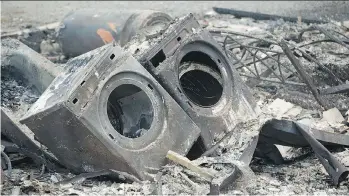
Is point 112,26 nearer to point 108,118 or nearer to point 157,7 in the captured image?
point 108,118

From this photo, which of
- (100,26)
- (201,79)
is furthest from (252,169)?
(100,26)

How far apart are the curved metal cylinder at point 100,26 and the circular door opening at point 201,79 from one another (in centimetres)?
202

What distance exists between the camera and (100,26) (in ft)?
25.3

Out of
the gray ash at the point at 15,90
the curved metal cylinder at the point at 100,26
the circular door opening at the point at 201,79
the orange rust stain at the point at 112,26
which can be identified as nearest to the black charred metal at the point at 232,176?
the circular door opening at the point at 201,79

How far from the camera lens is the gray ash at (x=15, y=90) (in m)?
5.76

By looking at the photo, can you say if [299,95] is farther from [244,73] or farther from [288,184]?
[288,184]

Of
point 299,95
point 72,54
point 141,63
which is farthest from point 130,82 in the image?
point 72,54

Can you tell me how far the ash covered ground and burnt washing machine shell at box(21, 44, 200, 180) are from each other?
19cm

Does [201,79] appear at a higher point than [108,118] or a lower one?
higher

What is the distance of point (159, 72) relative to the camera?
4.79 m

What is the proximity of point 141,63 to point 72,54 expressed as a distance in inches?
147

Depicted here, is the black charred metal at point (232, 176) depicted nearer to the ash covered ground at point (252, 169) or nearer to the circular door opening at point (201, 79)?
the ash covered ground at point (252, 169)

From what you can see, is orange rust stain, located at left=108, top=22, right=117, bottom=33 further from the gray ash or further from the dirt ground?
the dirt ground

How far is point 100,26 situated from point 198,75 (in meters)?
2.83
